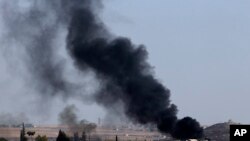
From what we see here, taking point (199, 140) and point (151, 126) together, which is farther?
point (151, 126)

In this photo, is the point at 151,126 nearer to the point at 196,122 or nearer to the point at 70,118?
the point at 196,122

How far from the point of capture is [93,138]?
602 feet

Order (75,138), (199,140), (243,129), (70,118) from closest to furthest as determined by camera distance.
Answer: (243,129), (199,140), (75,138), (70,118)

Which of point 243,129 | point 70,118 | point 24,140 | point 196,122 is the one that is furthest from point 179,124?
point 243,129

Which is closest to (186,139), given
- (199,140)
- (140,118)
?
(199,140)

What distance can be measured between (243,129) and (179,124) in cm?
6734

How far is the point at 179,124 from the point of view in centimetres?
12244

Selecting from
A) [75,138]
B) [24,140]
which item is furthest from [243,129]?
[75,138]

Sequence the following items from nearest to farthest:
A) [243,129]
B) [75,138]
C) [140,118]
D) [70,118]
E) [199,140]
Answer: [243,129] → [199,140] → [140,118] → [75,138] → [70,118]

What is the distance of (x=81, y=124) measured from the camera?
588ft

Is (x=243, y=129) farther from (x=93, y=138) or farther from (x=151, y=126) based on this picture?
(x=93, y=138)

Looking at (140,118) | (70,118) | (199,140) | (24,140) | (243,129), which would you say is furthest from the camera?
(70,118)

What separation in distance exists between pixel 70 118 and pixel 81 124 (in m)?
6.34

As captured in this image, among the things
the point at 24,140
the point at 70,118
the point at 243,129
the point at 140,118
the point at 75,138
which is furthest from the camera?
the point at 70,118
